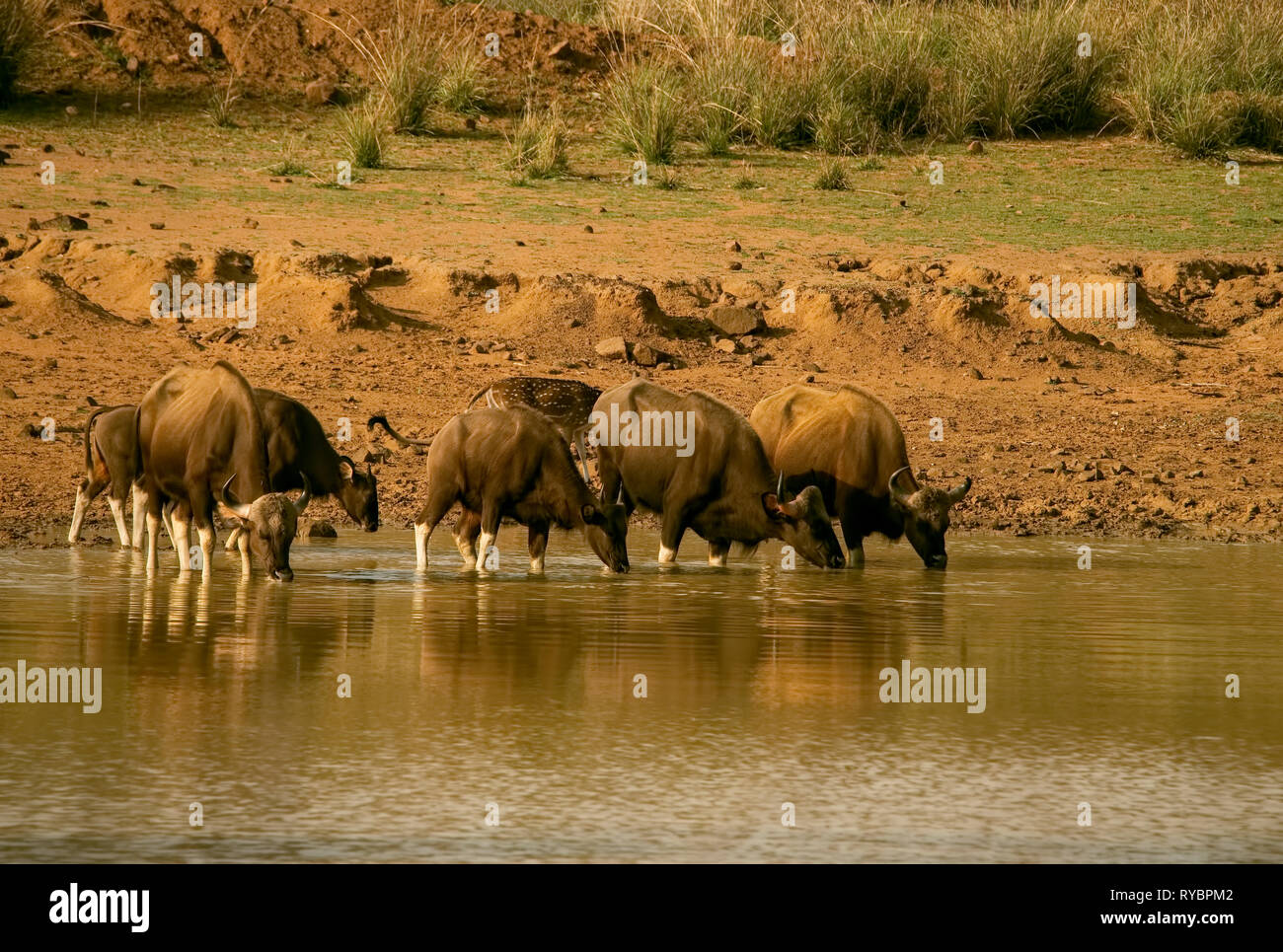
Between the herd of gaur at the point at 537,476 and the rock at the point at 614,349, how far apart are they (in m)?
3.76

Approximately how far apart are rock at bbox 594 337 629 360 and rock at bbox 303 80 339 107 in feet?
28.7

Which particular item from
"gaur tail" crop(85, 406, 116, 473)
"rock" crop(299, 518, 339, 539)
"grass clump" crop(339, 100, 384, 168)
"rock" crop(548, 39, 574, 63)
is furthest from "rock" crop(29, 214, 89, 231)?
"rock" crop(548, 39, 574, 63)

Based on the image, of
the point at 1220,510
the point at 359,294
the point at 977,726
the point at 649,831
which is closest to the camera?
the point at 649,831

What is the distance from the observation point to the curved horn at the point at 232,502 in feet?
41.7

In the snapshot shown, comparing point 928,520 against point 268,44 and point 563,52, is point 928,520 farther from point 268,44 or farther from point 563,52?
point 268,44

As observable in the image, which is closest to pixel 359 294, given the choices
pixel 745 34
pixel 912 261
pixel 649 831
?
pixel 912 261

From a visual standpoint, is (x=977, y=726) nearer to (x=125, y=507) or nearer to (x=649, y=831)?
(x=649, y=831)

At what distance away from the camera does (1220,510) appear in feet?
53.5

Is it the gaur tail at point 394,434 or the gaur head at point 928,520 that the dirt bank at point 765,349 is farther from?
the gaur head at point 928,520

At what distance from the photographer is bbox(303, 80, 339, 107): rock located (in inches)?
1046

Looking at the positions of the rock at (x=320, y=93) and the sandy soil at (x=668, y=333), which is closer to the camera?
the sandy soil at (x=668, y=333)

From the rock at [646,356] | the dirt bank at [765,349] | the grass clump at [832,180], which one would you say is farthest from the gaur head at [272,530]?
the grass clump at [832,180]

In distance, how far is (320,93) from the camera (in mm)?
26609
